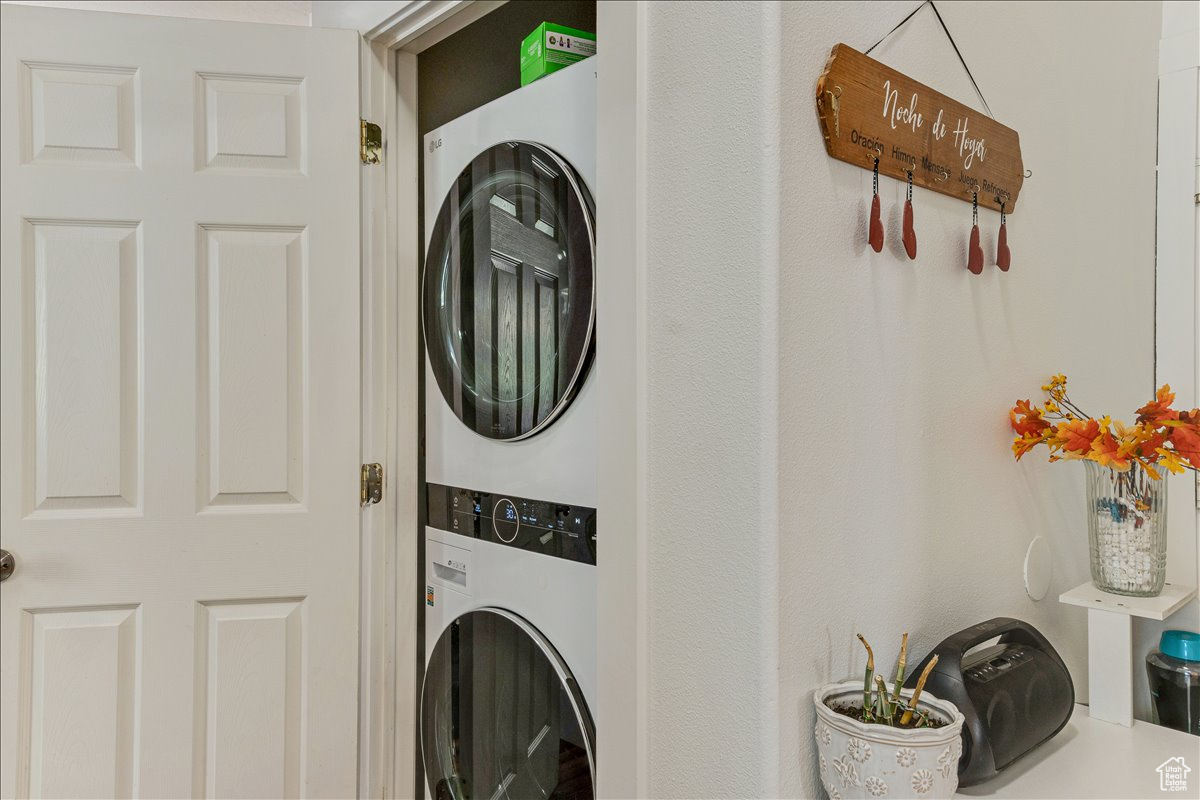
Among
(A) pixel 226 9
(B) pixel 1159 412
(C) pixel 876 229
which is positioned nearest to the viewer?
(C) pixel 876 229

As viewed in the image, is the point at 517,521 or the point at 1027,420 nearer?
the point at 1027,420

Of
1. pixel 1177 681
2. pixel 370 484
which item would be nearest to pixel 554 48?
pixel 370 484

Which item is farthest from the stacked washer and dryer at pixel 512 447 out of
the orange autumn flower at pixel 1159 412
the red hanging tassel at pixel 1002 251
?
the orange autumn flower at pixel 1159 412

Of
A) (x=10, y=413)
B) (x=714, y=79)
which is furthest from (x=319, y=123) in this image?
(x=714, y=79)

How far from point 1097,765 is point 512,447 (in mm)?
1015

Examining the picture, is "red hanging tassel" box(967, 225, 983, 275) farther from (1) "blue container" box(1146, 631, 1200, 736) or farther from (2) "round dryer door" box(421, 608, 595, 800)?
(2) "round dryer door" box(421, 608, 595, 800)

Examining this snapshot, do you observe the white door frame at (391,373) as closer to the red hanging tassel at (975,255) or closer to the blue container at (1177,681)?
the red hanging tassel at (975,255)

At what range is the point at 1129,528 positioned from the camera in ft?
4.32

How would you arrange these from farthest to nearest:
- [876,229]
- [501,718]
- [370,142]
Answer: [370,142], [501,718], [876,229]

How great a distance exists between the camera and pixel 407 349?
1758 mm

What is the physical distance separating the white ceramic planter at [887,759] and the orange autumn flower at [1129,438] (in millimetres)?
566

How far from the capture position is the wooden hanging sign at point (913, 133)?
37.4 inches

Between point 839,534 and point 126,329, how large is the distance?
139 centimetres

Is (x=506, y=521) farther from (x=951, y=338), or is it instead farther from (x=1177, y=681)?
(x=1177, y=681)
